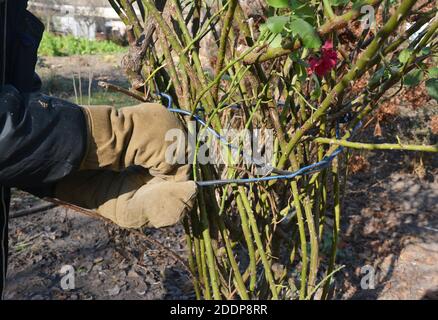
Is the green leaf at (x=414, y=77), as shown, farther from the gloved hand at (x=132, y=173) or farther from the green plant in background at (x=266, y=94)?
the gloved hand at (x=132, y=173)

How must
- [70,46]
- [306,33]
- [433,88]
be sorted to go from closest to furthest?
[306,33] → [433,88] → [70,46]

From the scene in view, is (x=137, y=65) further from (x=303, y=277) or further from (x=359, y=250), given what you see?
(x=359, y=250)

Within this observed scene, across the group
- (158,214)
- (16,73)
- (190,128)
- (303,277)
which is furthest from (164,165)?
(303,277)

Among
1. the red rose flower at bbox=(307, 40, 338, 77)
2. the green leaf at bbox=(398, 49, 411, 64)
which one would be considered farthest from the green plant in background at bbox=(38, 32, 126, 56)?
the green leaf at bbox=(398, 49, 411, 64)

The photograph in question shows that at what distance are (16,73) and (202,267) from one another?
847 mm

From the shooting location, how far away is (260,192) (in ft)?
5.69

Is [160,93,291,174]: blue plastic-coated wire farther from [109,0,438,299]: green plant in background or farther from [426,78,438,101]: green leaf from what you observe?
[426,78,438,101]: green leaf

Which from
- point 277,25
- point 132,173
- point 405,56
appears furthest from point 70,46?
point 277,25

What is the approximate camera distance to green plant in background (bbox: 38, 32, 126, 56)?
1187cm

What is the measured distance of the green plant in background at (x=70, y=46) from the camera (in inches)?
467

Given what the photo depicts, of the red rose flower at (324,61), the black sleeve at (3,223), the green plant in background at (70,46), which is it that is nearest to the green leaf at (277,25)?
the red rose flower at (324,61)

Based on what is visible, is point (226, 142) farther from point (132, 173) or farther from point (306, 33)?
point (306, 33)

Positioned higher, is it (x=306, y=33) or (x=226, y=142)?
(x=306, y=33)

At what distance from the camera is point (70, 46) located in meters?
12.5
